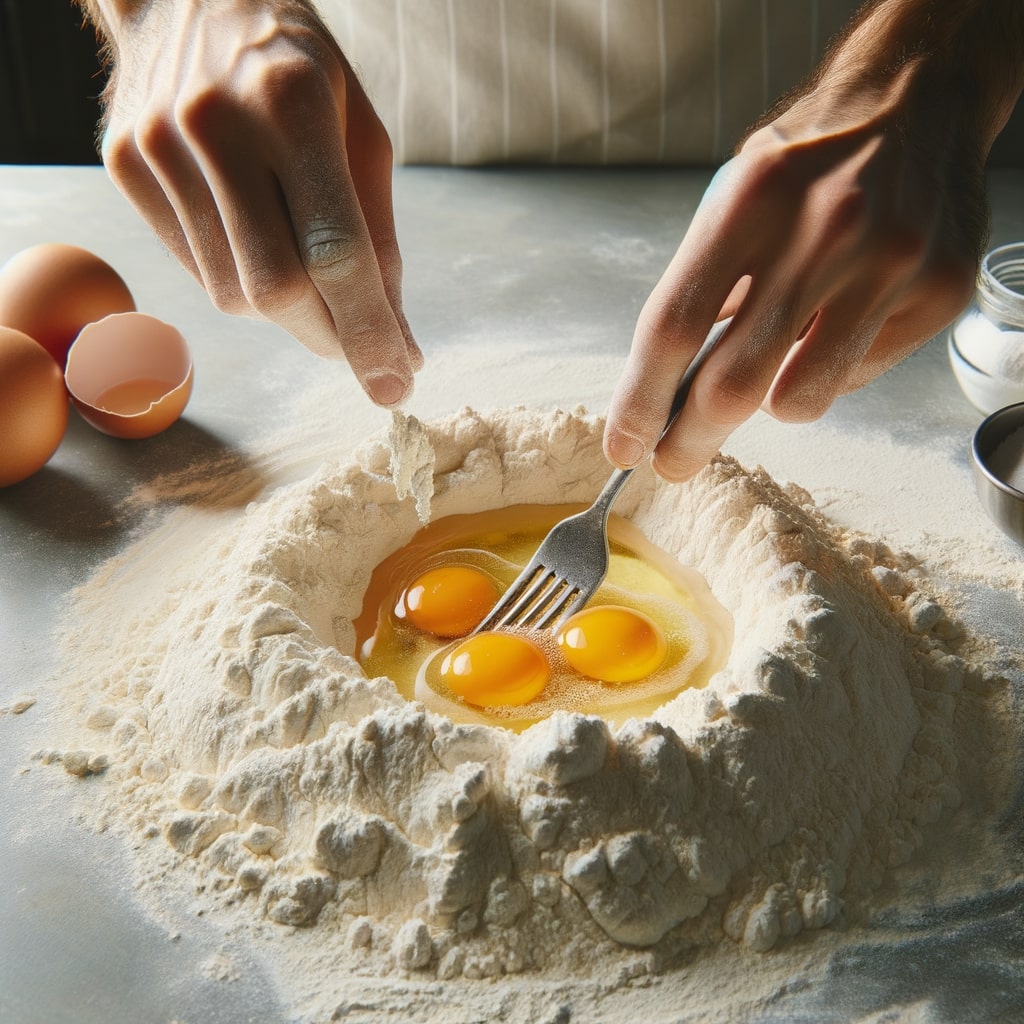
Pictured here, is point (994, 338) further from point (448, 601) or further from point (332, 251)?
point (332, 251)

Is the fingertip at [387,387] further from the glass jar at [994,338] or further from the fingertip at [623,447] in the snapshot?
the glass jar at [994,338]

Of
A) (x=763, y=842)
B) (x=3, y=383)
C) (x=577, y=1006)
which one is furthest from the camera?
(x=3, y=383)

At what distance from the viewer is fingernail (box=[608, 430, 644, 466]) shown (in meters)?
1.46

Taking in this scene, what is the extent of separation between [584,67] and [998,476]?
69.1 inches

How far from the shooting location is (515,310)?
2.70m

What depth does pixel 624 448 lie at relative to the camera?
1468mm

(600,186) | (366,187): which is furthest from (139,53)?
(600,186)

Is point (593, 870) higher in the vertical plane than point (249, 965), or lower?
higher

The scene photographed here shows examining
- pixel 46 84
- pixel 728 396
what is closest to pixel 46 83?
pixel 46 84

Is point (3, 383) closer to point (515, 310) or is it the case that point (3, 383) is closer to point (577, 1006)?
point (515, 310)

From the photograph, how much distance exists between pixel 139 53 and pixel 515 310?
1.19m

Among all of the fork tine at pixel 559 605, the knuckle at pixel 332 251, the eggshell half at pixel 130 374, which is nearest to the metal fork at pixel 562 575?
the fork tine at pixel 559 605

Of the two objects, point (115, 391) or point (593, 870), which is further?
point (115, 391)

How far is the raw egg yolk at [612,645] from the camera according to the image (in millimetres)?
1601
